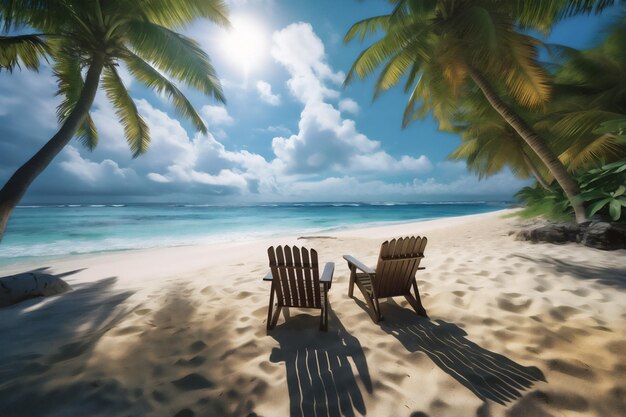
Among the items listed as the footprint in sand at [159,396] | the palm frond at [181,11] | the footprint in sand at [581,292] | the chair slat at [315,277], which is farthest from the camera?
the palm frond at [181,11]

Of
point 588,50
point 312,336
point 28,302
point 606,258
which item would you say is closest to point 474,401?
point 312,336

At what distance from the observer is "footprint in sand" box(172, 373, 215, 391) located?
198cm

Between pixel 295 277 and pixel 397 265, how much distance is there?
1.31 metres

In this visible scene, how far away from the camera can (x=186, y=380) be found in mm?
2053

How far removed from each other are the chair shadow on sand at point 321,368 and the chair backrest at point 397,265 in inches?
30.4

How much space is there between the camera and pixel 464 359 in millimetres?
2203

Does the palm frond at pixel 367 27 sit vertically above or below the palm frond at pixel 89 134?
above

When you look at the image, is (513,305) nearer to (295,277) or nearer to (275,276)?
(295,277)

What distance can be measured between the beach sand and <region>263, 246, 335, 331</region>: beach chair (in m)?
0.27

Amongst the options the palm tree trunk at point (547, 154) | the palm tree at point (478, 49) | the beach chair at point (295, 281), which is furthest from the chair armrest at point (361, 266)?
the palm tree trunk at point (547, 154)

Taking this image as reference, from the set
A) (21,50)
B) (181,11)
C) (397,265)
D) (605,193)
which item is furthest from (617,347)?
(21,50)

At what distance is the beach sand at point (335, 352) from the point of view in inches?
69.8

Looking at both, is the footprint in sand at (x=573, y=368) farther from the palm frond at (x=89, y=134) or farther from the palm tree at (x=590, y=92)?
the palm frond at (x=89, y=134)

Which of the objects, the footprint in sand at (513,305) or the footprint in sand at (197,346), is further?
the footprint in sand at (513,305)
